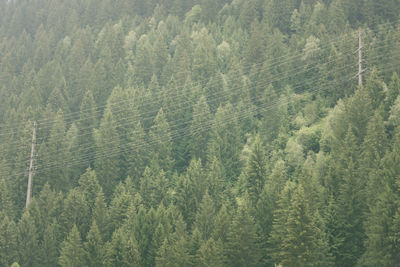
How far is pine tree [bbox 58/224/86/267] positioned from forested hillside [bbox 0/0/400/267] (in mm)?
127

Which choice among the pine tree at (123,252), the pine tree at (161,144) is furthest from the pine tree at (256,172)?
the pine tree at (161,144)

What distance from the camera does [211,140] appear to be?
8244 centimetres

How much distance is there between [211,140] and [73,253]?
28923 millimetres

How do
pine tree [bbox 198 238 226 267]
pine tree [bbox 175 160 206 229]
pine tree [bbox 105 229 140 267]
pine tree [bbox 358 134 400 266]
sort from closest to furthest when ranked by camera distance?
1. pine tree [bbox 358 134 400 266]
2. pine tree [bbox 198 238 226 267]
3. pine tree [bbox 105 229 140 267]
4. pine tree [bbox 175 160 206 229]

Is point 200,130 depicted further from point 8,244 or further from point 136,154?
point 8,244

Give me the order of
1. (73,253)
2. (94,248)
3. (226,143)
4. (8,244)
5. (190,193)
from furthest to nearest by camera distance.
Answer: (226,143)
(190,193)
(8,244)
(94,248)
(73,253)

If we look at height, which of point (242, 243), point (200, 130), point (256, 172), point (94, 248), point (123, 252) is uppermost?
point (200, 130)

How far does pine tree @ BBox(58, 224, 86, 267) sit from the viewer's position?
5981 centimetres

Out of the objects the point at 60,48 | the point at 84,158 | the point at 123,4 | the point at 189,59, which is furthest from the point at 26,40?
the point at 84,158

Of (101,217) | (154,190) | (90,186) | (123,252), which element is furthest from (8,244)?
(154,190)

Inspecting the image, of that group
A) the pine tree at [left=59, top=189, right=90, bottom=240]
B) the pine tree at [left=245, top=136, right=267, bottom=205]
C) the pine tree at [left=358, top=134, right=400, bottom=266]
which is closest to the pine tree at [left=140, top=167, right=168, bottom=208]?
the pine tree at [left=59, top=189, right=90, bottom=240]

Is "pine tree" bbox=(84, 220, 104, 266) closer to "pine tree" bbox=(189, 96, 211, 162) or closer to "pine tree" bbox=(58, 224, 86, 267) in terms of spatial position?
"pine tree" bbox=(58, 224, 86, 267)

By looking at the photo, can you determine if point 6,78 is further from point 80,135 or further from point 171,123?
point 171,123

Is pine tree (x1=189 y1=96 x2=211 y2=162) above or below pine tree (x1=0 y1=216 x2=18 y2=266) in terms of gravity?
above
